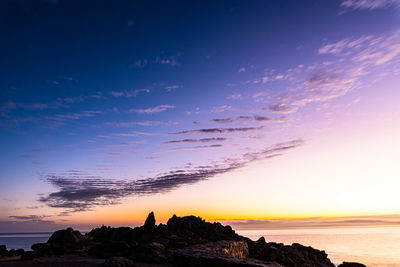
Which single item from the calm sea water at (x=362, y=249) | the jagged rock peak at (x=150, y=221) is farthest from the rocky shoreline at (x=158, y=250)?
the calm sea water at (x=362, y=249)

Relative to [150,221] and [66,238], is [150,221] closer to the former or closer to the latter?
[150,221]

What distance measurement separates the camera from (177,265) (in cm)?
1576

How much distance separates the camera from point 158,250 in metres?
20.0

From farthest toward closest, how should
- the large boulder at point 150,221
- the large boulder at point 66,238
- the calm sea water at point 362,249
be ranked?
1. the calm sea water at point 362,249
2. the large boulder at point 150,221
3. the large boulder at point 66,238

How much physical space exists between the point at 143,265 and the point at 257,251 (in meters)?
12.4

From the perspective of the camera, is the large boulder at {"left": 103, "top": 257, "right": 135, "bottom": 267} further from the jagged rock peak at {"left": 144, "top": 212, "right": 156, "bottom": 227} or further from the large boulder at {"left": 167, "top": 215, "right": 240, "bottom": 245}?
the jagged rock peak at {"left": 144, "top": 212, "right": 156, "bottom": 227}

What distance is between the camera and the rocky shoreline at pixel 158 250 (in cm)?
1588

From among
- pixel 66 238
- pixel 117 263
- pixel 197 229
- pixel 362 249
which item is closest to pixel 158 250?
pixel 117 263

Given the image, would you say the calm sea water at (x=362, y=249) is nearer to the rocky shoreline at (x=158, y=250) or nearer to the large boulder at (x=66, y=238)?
the rocky shoreline at (x=158, y=250)

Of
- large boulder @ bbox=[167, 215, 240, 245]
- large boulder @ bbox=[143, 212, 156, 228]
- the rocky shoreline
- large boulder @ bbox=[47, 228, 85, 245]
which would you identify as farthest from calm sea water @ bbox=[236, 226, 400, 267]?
large boulder @ bbox=[47, 228, 85, 245]

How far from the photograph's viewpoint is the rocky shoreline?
625 inches

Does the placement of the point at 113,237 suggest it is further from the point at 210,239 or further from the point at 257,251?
the point at 257,251

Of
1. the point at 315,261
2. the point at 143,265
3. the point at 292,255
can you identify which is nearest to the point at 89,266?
the point at 143,265

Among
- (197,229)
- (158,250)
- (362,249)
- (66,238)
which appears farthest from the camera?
(362,249)
